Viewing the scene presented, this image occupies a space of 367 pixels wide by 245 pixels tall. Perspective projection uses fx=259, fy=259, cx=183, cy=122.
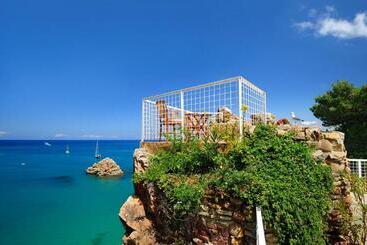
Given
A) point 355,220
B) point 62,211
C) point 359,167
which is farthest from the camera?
point 62,211

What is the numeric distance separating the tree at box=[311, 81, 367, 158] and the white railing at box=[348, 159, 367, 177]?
4761 mm

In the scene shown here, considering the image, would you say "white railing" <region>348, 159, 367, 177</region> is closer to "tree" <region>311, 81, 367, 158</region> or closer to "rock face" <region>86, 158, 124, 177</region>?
"tree" <region>311, 81, 367, 158</region>

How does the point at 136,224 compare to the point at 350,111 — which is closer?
the point at 136,224

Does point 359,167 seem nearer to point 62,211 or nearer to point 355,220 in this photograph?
point 355,220

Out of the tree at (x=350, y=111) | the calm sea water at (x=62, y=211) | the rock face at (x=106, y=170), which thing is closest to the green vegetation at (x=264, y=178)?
the calm sea water at (x=62, y=211)

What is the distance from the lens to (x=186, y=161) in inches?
231

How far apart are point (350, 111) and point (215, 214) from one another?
12.3m

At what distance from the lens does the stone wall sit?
4.27 m

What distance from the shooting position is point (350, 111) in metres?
13.4

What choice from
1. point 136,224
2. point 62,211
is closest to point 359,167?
point 136,224

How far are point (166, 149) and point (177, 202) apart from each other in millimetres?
2390

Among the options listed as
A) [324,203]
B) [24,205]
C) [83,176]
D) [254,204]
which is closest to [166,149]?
[254,204]

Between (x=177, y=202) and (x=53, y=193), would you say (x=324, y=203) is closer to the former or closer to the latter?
(x=177, y=202)

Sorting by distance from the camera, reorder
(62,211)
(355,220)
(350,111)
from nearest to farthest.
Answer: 1. (355,220)
2. (350,111)
3. (62,211)
